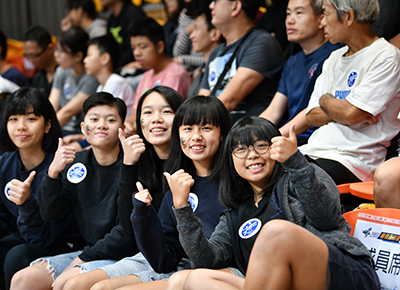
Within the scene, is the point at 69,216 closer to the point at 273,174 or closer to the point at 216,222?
the point at 216,222

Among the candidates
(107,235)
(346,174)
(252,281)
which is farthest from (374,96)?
(107,235)

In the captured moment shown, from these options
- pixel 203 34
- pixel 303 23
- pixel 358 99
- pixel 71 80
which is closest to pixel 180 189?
pixel 358 99

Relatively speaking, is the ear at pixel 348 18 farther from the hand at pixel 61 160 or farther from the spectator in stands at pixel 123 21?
the spectator in stands at pixel 123 21

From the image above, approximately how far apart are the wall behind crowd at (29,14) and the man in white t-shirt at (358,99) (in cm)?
484

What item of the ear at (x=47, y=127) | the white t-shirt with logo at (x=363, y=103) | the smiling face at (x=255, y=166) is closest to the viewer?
the smiling face at (x=255, y=166)

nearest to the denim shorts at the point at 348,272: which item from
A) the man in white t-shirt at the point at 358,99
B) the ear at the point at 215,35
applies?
the man in white t-shirt at the point at 358,99

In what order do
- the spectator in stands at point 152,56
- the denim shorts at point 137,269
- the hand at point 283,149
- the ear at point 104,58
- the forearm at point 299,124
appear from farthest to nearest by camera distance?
the ear at point 104,58
the spectator in stands at point 152,56
the forearm at point 299,124
the denim shorts at point 137,269
the hand at point 283,149

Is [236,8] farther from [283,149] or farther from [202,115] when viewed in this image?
[283,149]

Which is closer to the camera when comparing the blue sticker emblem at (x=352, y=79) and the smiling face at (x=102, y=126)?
the blue sticker emblem at (x=352, y=79)

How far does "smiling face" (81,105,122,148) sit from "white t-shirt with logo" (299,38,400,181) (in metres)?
1.00

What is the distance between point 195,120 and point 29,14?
5097mm

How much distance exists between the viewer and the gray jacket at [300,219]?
1561 millimetres

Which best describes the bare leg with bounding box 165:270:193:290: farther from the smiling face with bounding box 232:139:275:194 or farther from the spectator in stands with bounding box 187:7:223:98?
the spectator in stands with bounding box 187:7:223:98

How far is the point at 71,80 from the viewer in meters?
4.32
